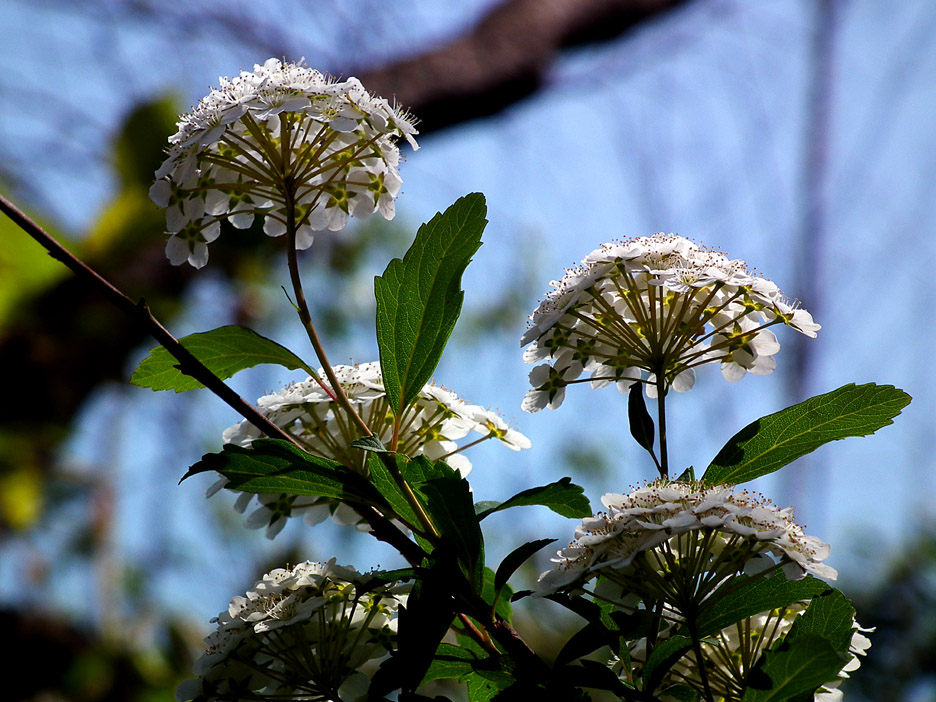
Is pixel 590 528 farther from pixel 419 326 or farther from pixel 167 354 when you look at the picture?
pixel 167 354

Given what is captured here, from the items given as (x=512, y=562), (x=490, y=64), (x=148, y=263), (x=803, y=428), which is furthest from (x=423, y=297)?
(x=490, y=64)

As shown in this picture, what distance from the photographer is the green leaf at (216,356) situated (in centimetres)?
106

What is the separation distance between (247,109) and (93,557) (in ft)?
30.4

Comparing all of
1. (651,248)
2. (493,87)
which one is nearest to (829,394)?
(651,248)

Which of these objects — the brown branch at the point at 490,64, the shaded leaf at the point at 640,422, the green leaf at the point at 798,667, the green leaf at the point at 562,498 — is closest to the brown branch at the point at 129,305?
the green leaf at the point at 562,498

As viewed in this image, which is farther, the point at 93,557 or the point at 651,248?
the point at 93,557

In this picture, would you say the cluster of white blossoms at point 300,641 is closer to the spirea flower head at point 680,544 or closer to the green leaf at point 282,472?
the green leaf at point 282,472

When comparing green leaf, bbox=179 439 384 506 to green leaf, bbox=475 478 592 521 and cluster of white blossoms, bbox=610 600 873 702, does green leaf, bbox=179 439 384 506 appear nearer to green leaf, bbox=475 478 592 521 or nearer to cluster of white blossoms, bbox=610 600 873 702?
green leaf, bbox=475 478 592 521

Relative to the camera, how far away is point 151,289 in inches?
206

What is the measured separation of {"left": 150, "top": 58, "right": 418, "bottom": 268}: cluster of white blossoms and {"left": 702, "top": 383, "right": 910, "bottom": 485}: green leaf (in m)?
0.55

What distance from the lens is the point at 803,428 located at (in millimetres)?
993

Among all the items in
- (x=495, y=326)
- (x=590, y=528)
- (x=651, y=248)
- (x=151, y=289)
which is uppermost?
(x=495, y=326)

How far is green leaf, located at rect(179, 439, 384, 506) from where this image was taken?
0.90 metres

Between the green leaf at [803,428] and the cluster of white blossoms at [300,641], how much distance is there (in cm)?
43
